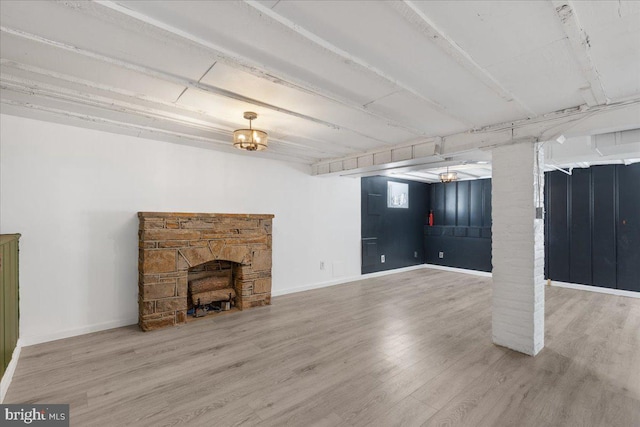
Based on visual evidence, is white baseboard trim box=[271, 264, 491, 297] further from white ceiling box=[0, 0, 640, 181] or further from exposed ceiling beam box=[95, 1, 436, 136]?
exposed ceiling beam box=[95, 1, 436, 136]

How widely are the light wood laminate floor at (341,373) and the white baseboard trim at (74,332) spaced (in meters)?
0.11

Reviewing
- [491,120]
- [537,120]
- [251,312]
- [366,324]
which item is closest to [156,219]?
[251,312]

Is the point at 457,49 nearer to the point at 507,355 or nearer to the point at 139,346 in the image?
the point at 507,355

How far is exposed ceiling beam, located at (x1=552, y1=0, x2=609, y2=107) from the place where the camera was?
1.47 meters

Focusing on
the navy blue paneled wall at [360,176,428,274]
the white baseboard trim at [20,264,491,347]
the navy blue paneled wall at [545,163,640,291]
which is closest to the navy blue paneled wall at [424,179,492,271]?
the white baseboard trim at [20,264,491,347]

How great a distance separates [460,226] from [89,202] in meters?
7.70

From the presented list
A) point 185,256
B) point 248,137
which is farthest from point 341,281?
point 248,137

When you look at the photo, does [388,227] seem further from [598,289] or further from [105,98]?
[105,98]

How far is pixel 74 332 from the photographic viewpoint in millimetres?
3418

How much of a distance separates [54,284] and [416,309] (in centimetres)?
468

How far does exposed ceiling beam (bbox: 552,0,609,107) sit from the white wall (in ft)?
13.7

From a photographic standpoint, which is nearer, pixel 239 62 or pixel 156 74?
pixel 239 62

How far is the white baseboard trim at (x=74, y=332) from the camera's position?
125 inches

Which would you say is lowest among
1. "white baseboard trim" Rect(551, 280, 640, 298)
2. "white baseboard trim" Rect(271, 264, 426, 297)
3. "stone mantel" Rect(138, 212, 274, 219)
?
"white baseboard trim" Rect(551, 280, 640, 298)
